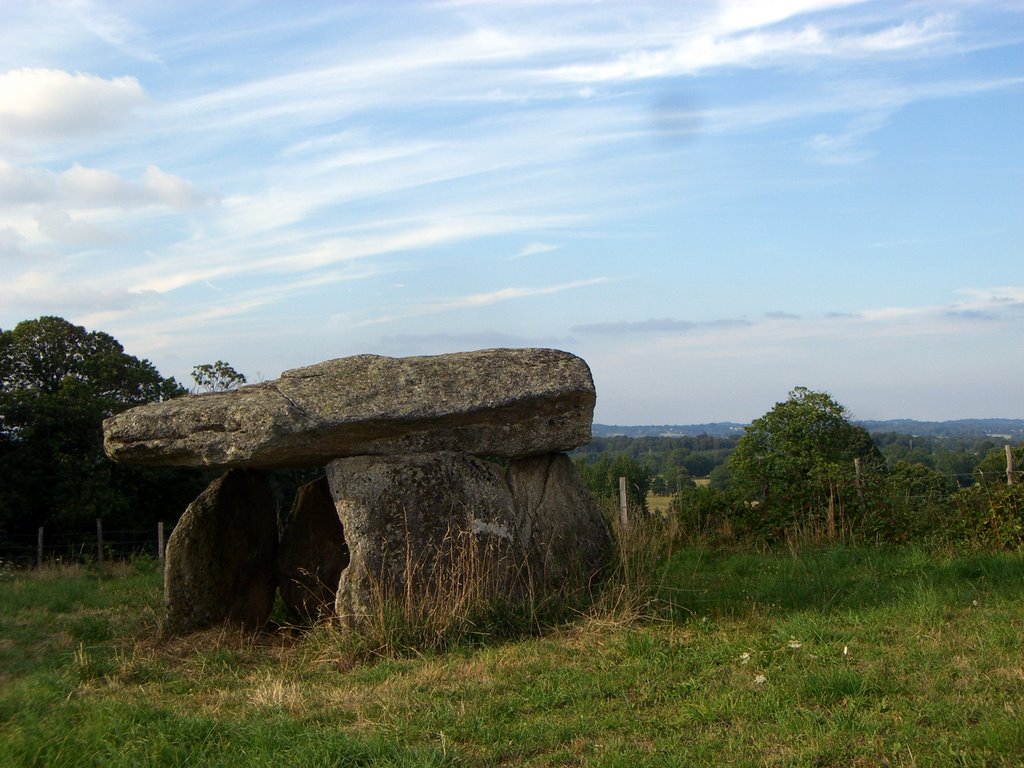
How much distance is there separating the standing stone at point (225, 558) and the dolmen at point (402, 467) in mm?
17

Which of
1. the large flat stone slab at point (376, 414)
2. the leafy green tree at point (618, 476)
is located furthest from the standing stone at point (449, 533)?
the leafy green tree at point (618, 476)

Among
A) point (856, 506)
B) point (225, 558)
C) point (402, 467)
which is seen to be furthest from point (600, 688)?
point (856, 506)

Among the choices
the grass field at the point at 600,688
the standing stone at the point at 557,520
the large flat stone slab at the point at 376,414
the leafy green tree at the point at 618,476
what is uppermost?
the large flat stone slab at the point at 376,414

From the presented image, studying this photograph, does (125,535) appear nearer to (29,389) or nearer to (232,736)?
(29,389)

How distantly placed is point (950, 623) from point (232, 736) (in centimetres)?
553

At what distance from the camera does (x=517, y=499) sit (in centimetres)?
963

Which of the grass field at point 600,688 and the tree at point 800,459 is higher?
the tree at point 800,459

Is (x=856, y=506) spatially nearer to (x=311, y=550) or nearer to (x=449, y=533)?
(x=449, y=533)

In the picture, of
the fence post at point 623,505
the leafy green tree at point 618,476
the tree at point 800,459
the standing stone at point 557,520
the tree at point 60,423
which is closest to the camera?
the standing stone at point 557,520

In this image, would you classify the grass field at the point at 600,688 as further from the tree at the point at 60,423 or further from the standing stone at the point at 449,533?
the tree at the point at 60,423

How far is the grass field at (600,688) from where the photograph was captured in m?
5.24

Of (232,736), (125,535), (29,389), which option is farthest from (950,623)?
(29,389)

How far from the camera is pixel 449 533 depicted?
28.7 ft

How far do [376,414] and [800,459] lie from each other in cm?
1224
